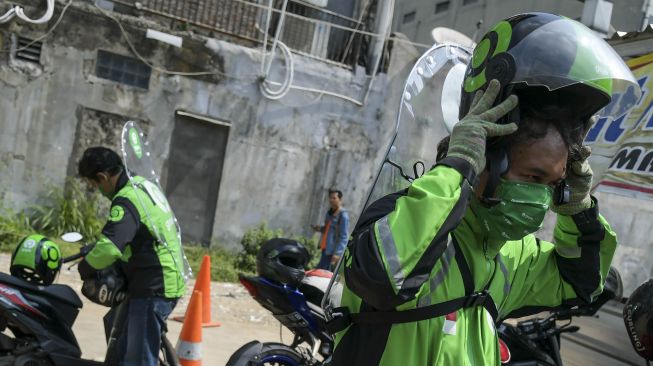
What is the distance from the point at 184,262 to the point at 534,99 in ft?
9.72

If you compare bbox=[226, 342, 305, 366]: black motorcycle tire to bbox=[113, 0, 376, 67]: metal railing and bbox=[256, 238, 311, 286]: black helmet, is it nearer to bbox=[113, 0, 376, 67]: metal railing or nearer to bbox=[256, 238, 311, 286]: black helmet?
bbox=[256, 238, 311, 286]: black helmet

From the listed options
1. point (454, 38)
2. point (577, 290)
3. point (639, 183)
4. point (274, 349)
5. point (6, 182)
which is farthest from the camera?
point (6, 182)

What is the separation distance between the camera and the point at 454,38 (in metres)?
2.92

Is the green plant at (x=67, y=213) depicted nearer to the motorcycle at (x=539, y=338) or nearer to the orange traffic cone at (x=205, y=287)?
the orange traffic cone at (x=205, y=287)

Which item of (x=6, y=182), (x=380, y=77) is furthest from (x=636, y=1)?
(x=6, y=182)

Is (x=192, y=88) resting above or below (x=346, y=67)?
below

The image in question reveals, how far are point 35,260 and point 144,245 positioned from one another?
725mm

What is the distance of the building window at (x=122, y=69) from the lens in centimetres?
1002

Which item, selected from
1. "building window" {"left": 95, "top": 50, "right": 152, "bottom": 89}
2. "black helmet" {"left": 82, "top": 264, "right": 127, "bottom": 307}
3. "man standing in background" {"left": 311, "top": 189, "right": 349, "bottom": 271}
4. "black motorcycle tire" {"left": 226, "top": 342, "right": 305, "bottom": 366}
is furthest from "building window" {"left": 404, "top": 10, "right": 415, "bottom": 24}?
"black helmet" {"left": 82, "top": 264, "right": 127, "bottom": 307}

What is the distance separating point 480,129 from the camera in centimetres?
161

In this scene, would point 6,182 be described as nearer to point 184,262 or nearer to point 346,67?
point 346,67

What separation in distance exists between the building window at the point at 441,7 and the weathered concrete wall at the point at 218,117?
13326mm

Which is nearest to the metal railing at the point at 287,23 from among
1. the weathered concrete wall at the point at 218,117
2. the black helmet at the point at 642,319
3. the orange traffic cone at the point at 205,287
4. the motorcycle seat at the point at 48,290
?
the weathered concrete wall at the point at 218,117

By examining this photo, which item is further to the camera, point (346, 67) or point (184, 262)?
point (346, 67)
